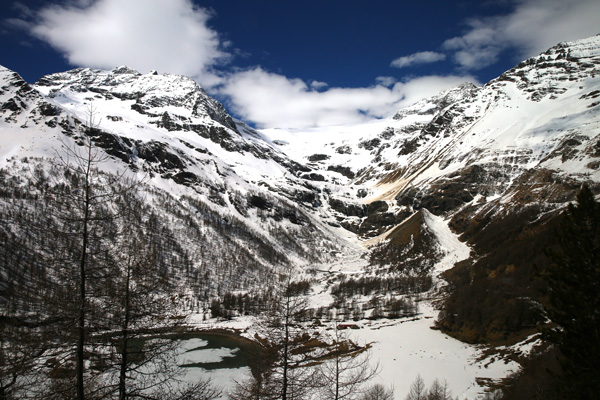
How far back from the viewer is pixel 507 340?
6106cm

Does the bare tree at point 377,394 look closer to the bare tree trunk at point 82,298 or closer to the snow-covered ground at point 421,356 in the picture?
the snow-covered ground at point 421,356

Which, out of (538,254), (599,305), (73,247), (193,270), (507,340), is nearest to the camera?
(73,247)

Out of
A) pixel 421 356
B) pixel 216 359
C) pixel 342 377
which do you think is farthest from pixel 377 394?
pixel 216 359

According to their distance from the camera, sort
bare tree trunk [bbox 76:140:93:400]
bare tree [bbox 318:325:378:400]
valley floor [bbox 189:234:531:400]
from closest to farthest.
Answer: bare tree trunk [bbox 76:140:93:400] → bare tree [bbox 318:325:378:400] → valley floor [bbox 189:234:531:400]

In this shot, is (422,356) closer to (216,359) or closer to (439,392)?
(439,392)

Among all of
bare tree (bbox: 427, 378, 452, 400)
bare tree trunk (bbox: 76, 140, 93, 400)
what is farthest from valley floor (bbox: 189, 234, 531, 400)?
bare tree trunk (bbox: 76, 140, 93, 400)

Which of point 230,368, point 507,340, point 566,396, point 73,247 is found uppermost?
point 73,247

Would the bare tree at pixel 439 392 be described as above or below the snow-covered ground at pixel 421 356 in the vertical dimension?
above

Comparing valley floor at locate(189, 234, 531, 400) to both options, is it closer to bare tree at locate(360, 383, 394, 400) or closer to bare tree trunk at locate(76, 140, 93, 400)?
bare tree at locate(360, 383, 394, 400)

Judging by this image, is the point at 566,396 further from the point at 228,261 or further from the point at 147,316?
the point at 228,261

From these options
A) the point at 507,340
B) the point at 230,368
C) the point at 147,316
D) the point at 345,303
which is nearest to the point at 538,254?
the point at 507,340

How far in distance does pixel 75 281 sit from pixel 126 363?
3.30 m

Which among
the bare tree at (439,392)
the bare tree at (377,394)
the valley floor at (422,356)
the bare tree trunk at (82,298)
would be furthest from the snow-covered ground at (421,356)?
the bare tree trunk at (82,298)

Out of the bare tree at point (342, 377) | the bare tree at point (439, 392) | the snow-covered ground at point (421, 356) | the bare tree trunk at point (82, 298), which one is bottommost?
the snow-covered ground at point (421, 356)
